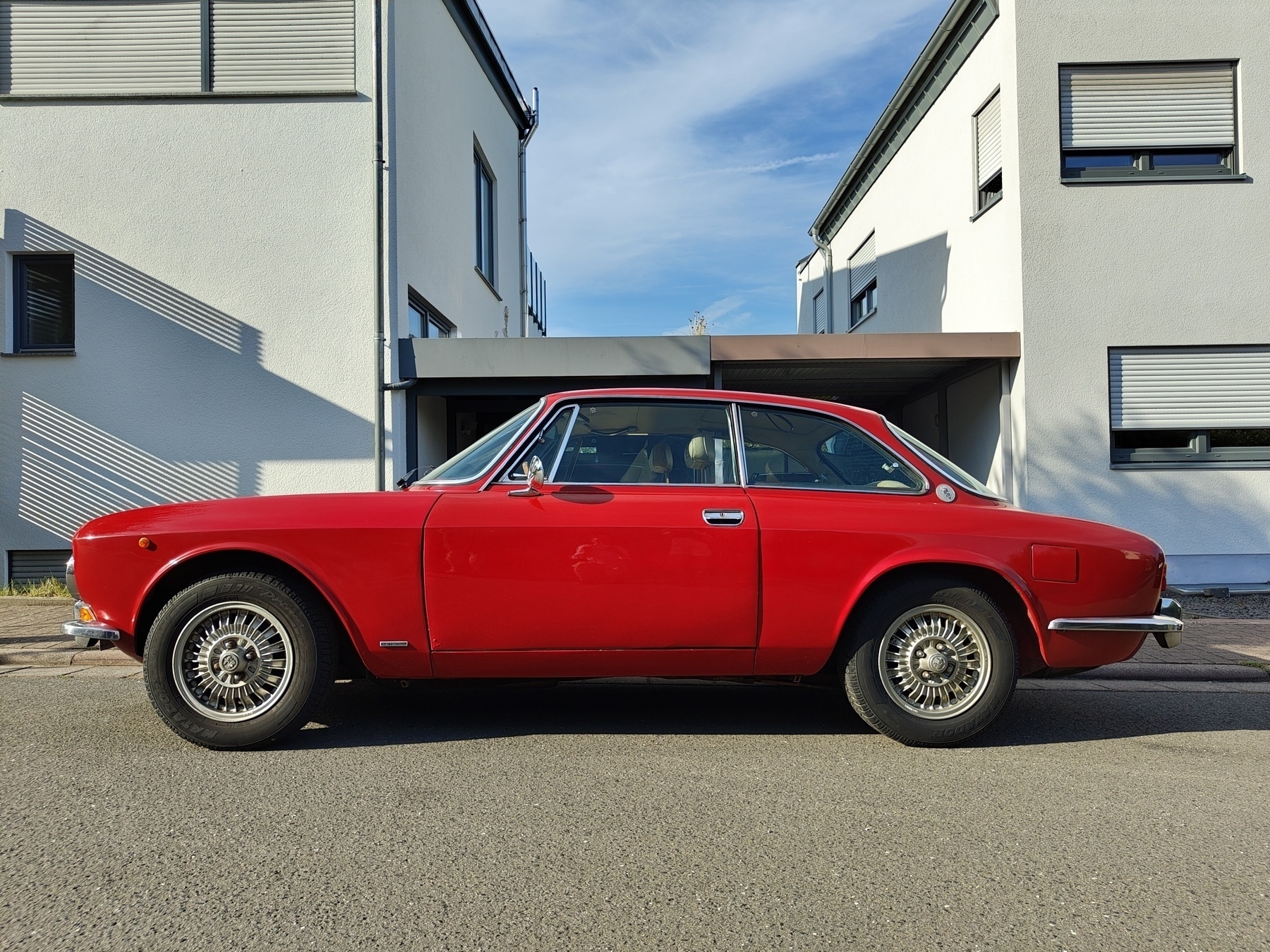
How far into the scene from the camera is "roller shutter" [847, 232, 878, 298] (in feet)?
55.9

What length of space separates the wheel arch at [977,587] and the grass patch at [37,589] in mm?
8459

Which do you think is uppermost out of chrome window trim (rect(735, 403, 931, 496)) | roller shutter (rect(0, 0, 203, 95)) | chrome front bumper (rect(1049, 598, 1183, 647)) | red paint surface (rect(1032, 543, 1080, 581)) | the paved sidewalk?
roller shutter (rect(0, 0, 203, 95))

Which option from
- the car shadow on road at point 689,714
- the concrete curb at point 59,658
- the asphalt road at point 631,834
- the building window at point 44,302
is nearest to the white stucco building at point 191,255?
the building window at point 44,302

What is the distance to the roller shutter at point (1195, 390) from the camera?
9.96 meters

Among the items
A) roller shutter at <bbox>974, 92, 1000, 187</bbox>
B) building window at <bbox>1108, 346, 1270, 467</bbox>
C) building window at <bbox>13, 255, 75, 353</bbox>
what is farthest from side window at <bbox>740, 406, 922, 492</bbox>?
building window at <bbox>13, 255, 75, 353</bbox>

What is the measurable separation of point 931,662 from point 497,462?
215 cm

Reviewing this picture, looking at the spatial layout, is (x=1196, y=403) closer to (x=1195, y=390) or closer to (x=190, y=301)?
(x=1195, y=390)

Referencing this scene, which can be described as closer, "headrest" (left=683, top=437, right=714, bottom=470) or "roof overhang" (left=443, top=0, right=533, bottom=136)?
"headrest" (left=683, top=437, right=714, bottom=470)

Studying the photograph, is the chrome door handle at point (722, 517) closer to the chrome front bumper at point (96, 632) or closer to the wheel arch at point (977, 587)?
the wheel arch at point (977, 587)

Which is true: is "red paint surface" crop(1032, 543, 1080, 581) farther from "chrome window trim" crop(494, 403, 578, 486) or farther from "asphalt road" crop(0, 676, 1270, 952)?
"chrome window trim" crop(494, 403, 578, 486)

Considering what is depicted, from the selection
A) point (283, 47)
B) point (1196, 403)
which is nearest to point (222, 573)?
point (283, 47)

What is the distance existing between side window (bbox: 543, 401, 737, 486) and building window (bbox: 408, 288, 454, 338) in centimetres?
677

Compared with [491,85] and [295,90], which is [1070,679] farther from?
[491,85]

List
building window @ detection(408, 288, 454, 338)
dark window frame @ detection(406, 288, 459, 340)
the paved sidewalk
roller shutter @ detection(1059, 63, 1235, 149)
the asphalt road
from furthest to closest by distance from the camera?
building window @ detection(408, 288, 454, 338)
dark window frame @ detection(406, 288, 459, 340)
roller shutter @ detection(1059, 63, 1235, 149)
the paved sidewalk
the asphalt road
